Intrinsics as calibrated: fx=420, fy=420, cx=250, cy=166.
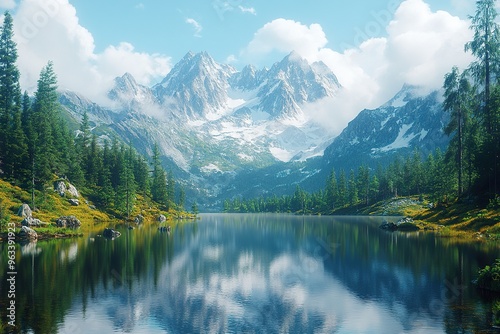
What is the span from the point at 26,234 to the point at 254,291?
52.4m

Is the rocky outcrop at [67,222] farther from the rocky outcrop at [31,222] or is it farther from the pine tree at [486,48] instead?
the pine tree at [486,48]

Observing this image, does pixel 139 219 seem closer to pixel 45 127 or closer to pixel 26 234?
pixel 45 127

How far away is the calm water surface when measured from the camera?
27.0 meters

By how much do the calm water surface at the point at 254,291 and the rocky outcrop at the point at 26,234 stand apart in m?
10.4

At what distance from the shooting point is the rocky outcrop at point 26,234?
7238 cm

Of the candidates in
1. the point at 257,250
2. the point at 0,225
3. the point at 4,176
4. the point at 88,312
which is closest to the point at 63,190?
the point at 4,176

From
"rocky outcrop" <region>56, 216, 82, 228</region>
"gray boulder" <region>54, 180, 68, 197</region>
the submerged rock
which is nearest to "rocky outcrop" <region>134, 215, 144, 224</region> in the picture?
"gray boulder" <region>54, 180, 68, 197</region>

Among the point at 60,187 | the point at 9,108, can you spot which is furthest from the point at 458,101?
the point at 9,108

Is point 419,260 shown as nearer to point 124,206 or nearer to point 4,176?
point 4,176

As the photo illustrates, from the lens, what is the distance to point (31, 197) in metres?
99.6

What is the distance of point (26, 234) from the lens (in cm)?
7319

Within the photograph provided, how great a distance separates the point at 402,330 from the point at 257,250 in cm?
4617

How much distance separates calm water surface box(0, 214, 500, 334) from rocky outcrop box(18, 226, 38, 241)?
10.4 metres

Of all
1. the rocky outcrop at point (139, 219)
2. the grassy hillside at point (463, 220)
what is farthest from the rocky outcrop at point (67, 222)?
the grassy hillside at point (463, 220)
